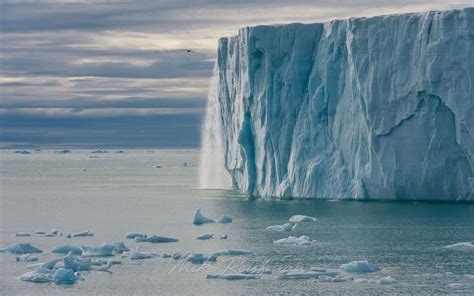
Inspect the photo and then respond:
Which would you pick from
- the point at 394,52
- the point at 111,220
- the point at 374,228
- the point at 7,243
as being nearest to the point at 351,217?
the point at 374,228

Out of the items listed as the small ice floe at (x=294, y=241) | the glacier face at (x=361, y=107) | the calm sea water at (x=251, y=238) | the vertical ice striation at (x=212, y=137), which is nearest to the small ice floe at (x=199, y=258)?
the calm sea water at (x=251, y=238)

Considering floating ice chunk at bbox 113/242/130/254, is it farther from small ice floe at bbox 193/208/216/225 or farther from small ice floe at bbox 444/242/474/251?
small ice floe at bbox 444/242/474/251

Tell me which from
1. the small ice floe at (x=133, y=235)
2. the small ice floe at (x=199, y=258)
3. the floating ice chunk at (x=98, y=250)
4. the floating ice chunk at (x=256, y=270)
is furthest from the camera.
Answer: the small ice floe at (x=133, y=235)

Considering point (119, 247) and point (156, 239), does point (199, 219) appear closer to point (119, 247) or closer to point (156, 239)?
point (156, 239)

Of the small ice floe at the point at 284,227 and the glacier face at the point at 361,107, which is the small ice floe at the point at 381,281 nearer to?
the small ice floe at the point at 284,227

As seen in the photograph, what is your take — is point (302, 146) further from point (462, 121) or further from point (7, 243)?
point (7, 243)
